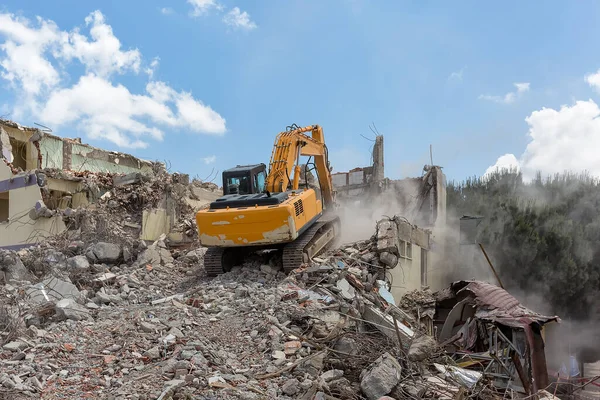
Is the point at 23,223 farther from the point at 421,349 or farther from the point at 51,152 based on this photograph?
the point at 421,349

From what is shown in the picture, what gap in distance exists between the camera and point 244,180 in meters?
10.1

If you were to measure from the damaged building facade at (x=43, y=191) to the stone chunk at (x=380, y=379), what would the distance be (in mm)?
8616

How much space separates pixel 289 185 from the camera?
10.3 m

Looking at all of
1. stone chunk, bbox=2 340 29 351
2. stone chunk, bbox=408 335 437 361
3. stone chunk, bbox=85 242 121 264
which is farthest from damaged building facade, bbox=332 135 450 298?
stone chunk, bbox=2 340 29 351

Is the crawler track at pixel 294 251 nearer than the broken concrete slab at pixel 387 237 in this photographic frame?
Yes

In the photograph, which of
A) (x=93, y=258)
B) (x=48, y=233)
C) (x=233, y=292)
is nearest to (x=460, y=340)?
(x=233, y=292)

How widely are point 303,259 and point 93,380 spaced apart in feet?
14.8

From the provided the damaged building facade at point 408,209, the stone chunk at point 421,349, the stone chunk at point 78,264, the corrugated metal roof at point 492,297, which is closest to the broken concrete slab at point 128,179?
the stone chunk at point 78,264

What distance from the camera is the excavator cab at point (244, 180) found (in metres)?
10.0

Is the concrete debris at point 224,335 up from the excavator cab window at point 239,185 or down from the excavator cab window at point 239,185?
down

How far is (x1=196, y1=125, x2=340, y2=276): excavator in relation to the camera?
881 centimetres

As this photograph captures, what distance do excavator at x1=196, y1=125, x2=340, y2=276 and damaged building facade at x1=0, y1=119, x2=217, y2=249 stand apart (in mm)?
3963

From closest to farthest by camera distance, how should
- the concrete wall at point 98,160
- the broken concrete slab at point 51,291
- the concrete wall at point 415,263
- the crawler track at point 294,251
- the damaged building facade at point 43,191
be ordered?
1. the broken concrete slab at point 51,291
2. the crawler track at point 294,251
3. the concrete wall at point 415,263
4. the damaged building facade at point 43,191
5. the concrete wall at point 98,160

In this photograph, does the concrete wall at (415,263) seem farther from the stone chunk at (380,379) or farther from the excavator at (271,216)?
the stone chunk at (380,379)
